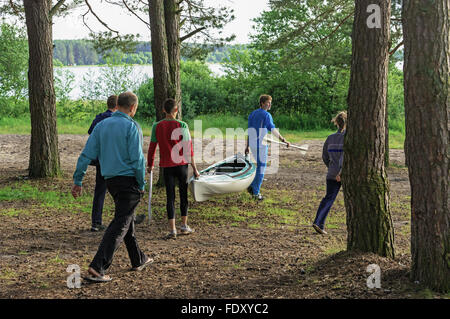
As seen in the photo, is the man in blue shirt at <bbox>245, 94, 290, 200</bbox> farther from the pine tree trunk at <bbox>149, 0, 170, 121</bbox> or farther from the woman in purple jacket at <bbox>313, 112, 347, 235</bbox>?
the woman in purple jacket at <bbox>313, 112, 347, 235</bbox>

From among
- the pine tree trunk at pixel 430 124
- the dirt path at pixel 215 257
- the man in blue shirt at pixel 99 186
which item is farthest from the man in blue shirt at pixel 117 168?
the pine tree trunk at pixel 430 124

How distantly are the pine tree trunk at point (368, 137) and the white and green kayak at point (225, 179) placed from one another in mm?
3491

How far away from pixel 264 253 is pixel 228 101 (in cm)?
2407

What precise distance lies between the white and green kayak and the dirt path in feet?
1.44

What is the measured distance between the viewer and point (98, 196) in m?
7.79

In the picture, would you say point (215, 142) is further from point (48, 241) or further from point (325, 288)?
point (325, 288)

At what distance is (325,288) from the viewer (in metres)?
4.91

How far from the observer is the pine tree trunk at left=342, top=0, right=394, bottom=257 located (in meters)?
5.65

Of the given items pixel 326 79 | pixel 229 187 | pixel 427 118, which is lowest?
pixel 229 187

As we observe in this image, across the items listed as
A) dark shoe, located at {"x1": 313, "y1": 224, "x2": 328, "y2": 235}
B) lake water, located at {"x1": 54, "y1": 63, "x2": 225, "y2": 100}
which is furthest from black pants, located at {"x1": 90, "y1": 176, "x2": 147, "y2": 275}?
lake water, located at {"x1": 54, "y1": 63, "x2": 225, "y2": 100}

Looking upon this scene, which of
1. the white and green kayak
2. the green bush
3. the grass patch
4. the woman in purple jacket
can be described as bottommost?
the grass patch

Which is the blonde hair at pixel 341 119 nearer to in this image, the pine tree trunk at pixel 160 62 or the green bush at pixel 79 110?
the pine tree trunk at pixel 160 62

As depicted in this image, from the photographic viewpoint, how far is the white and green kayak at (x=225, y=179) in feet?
29.1

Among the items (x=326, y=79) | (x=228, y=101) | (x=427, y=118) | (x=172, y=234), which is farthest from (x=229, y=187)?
(x=228, y=101)
